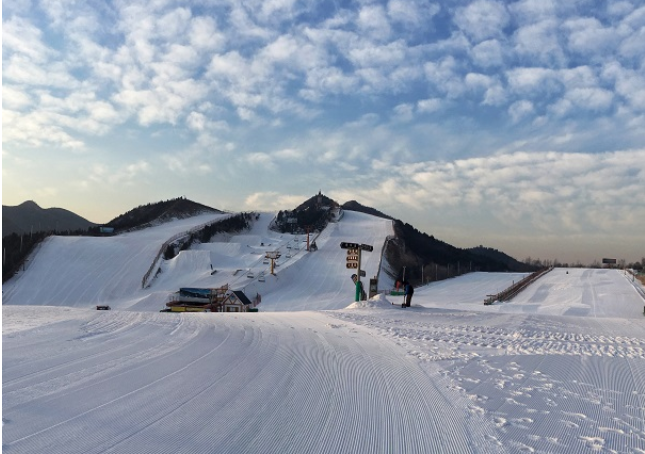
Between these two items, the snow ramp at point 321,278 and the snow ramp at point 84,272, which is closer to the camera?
the snow ramp at point 321,278

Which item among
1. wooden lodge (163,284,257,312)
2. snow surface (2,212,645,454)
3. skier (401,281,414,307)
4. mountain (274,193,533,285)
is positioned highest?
mountain (274,193,533,285)

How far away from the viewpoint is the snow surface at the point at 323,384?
4309 millimetres

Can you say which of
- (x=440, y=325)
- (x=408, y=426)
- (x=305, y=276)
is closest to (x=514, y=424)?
(x=408, y=426)

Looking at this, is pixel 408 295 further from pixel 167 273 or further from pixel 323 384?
pixel 167 273

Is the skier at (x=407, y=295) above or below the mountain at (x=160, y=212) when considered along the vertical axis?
below

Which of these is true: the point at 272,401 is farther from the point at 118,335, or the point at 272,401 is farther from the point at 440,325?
the point at 440,325

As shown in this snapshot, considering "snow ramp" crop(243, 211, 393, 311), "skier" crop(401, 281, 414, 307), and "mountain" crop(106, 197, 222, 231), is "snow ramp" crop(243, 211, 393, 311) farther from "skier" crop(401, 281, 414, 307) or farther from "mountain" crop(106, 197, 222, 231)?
"mountain" crop(106, 197, 222, 231)

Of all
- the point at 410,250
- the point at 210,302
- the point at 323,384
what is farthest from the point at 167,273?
the point at 323,384

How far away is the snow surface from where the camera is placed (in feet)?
14.1

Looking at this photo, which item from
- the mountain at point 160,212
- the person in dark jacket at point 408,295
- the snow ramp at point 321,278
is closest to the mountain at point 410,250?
the snow ramp at point 321,278

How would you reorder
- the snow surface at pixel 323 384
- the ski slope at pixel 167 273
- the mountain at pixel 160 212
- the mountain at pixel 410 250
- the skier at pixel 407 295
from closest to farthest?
the snow surface at pixel 323 384 → the skier at pixel 407 295 → the ski slope at pixel 167 273 → the mountain at pixel 410 250 → the mountain at pixel 160 212

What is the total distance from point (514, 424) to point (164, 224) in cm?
7455

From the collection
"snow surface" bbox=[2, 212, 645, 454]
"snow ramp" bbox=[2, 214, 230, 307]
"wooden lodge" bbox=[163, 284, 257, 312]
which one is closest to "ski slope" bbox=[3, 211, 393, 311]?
"snow ramp" bbox=[2, 214, 230, 307]

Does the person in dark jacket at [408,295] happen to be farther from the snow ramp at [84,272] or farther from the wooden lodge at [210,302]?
the snow ramp at [84,272]
